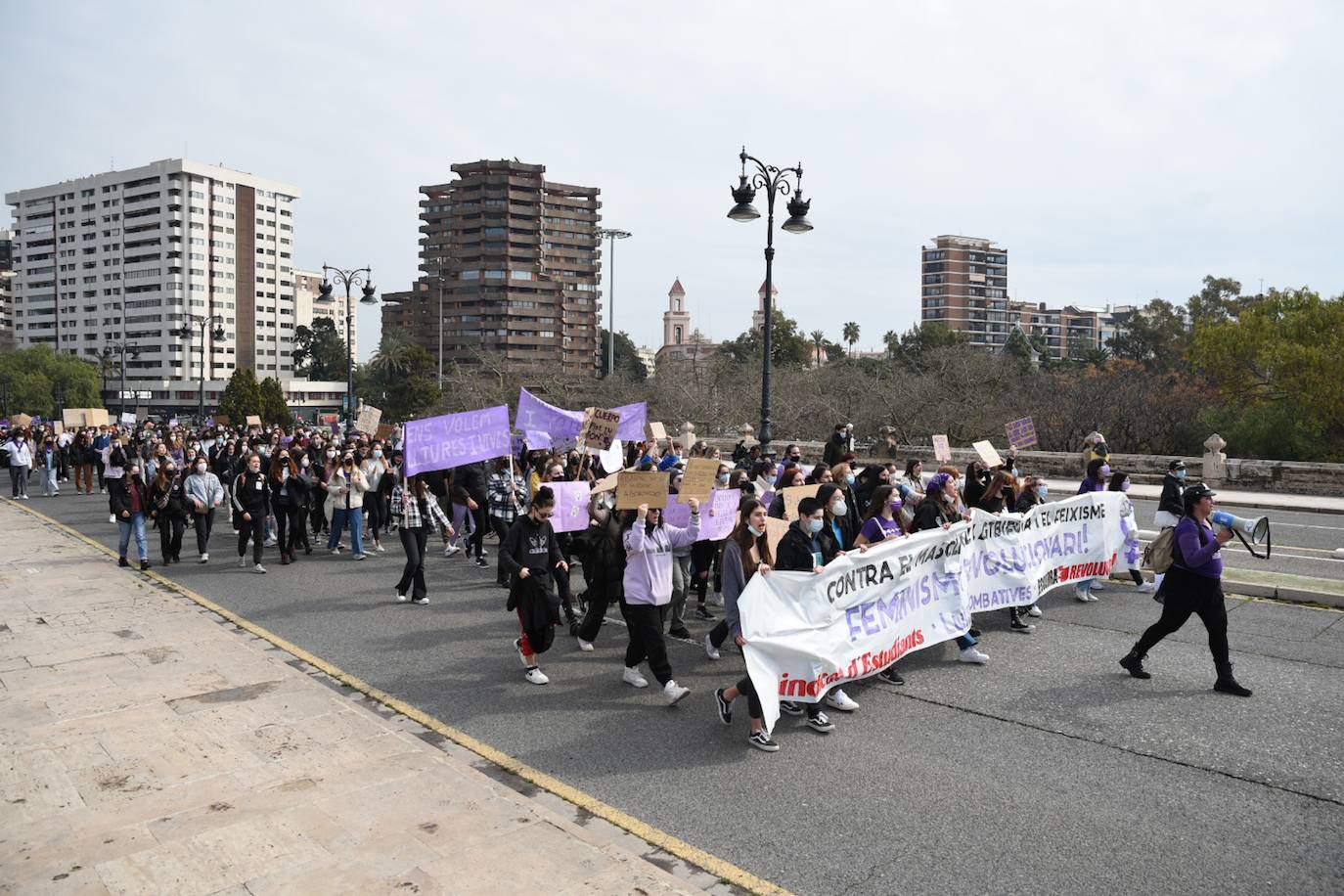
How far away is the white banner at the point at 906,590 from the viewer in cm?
657

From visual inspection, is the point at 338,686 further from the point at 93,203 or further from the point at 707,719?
the point at 93,203

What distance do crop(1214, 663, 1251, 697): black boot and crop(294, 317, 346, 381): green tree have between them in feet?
461

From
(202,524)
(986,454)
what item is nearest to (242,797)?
(202,524)

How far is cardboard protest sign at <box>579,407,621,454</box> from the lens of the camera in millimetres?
12703

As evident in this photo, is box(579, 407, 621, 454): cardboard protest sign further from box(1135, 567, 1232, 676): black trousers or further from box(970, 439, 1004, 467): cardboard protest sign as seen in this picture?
box(1135, 567, 1232, 676): black trousers

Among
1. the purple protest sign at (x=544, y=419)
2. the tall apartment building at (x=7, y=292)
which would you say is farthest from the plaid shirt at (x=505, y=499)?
the tall apartment building at (x=7, y=292)

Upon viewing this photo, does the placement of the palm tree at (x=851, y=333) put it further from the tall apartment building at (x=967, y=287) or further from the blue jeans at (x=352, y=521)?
the blue jeans at (x=352, y=521)

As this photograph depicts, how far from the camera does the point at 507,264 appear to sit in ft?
381

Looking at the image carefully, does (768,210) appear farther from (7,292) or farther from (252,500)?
(7,292)

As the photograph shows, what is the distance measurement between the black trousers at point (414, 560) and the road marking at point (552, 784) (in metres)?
1.71

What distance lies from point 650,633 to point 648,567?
0.52 m

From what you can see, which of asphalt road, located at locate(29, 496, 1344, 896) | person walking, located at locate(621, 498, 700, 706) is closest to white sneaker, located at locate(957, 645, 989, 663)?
asphalt road, located at locate(29, 496, 1344, 896)

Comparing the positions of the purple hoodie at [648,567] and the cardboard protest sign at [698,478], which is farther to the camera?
the cardboard protest sign at [698,478]

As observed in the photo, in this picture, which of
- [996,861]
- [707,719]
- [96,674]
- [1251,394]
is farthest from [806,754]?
[1251,394]
